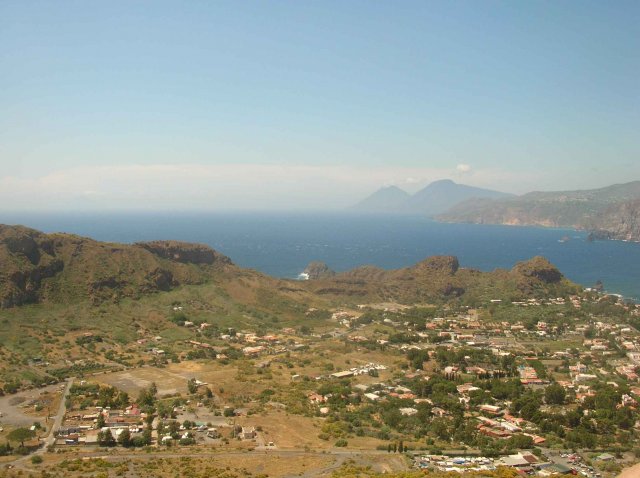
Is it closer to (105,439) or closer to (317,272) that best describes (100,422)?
(105,439)

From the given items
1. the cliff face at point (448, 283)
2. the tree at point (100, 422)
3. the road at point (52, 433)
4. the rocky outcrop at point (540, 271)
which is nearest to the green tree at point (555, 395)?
the tree at point (100, 422)

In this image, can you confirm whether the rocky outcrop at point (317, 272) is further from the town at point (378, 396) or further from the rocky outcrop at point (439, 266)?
the town at point (378, 396)

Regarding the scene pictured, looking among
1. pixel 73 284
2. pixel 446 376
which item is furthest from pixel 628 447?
pixel 73 284

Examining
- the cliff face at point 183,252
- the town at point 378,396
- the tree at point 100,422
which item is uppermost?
the cliff face at point 183,252

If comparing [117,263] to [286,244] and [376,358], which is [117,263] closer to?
[376,358]

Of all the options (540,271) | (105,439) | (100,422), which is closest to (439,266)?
(540,271)

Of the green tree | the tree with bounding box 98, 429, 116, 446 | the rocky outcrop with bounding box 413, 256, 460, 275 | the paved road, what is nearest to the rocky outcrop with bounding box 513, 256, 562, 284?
the rocky outcrop with bounding box 413, 256, 460, 275
